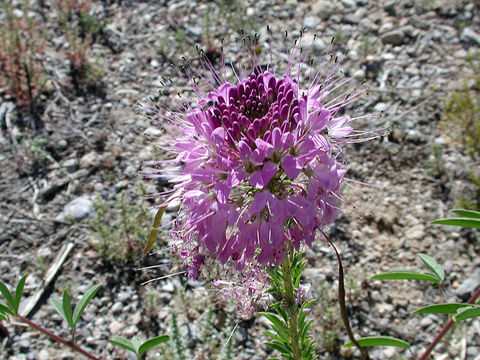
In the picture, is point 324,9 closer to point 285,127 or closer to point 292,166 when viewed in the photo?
point 285,127

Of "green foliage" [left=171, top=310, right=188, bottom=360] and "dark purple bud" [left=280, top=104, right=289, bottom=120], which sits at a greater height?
"dark purple bud" [left=280, top=104, right=289, bottom=120]

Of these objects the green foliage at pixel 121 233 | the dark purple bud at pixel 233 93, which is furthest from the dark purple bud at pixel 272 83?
the green foliage at pixel 121 233

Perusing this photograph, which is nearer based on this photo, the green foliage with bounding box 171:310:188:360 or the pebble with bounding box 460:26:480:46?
the green foliage with bounding box 171:310:188:360

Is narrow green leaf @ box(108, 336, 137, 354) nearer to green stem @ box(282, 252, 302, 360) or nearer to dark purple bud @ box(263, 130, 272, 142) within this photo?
green stem @ box(282, 252, 302, 360)

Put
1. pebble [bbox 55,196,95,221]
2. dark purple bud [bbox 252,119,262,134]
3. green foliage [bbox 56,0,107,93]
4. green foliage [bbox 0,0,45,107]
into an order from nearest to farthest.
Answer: dark purple bud [bbox 252,119,262,134] → pebble [bbox 55,196,95,221] → green foliage [bbox 0,0,45,107] → green foliage [bbox 56,0,107,93]

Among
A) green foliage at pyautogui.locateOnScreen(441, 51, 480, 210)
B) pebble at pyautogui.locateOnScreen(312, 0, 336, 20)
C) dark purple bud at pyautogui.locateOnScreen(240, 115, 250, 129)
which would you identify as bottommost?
green foliage at pyautogui.locateOnScreen(441, 51, 480, 210)

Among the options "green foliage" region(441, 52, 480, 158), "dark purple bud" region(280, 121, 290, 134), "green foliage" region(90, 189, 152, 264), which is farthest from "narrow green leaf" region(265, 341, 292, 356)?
"green foliage" region(441, 52, 480, 158)

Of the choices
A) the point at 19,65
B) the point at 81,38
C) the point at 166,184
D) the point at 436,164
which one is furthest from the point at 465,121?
the point at 19,65
